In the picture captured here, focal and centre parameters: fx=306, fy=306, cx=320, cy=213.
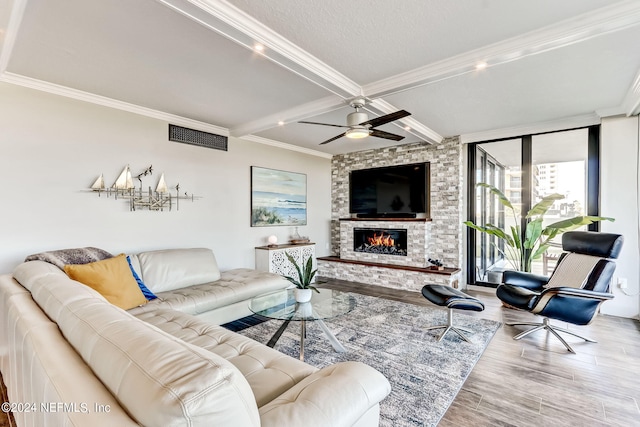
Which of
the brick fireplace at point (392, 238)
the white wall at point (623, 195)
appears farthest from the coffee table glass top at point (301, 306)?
the white wall at point (623, 195)

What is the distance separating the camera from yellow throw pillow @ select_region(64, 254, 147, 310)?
2455mm

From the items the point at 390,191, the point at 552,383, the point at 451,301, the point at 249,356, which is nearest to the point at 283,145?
the point at 390,191

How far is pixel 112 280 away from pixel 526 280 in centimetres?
435

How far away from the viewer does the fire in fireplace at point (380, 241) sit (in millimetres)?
5559

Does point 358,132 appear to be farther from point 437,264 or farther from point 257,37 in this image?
point 437,264

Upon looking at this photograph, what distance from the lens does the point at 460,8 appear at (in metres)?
1.95

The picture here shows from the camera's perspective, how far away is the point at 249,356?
5.75 ft

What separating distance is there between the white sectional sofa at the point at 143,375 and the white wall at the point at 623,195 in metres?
4.32

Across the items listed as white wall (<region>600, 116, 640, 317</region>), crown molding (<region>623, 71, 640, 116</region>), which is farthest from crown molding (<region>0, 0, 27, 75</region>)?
white wall (<region>600, 116, 640, 317</region>)

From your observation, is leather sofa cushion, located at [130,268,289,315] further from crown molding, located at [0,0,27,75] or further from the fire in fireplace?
the fire in fireplace

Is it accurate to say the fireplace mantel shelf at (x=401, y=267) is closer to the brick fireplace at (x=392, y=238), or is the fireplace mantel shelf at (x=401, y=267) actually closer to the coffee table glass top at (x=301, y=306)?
the brick fireplace at (x=392, y=238)

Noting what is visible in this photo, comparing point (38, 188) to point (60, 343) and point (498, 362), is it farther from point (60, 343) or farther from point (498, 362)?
point (498, 362)

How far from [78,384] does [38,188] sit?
3.06m

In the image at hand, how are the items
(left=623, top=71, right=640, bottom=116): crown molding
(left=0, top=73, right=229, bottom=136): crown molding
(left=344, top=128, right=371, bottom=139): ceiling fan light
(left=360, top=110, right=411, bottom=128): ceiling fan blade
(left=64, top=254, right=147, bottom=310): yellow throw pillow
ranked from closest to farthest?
(left=64, top=254, right=147, bottom=310): yellow throw pillow, (left=360, top=110, right=411, bottom=128): ceiling fan blade, (left=0, top=73, right=229, bottom=136): crown molding, (left=623, top=71, right=640, bottom=116): crown molding, (left=344, top=128, right=371, bottom=139): ceiling fan light
